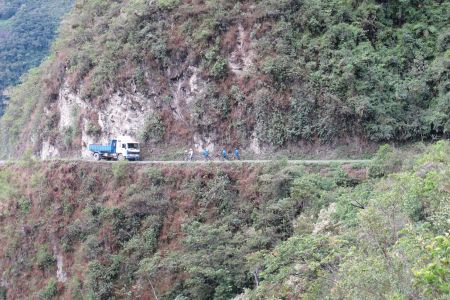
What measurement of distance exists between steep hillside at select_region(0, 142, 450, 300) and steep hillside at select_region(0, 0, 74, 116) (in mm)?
32257

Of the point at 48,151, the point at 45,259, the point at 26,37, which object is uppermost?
the point at 26,37

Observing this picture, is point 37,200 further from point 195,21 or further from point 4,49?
point 4,49

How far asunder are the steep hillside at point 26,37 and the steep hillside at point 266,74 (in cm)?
3437

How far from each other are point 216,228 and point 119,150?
35.4 feet

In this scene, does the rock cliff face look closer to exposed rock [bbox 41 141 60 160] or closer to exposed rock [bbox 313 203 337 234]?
exposed rock [bbox 41 141 60 160]

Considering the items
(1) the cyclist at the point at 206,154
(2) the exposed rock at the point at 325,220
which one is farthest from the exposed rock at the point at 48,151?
(2) the exposed rock at the point at 325,220

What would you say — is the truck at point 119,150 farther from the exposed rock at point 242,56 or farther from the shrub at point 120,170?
the exposed rock at point 242,56

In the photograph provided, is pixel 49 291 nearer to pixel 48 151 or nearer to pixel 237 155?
pixel 48 151

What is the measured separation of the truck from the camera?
31.6 metres

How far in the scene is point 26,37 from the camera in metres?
68.0

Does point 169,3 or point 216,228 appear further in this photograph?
point 169,3

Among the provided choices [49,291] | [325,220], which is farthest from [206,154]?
[49,291]

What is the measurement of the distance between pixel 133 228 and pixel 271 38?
1272cm

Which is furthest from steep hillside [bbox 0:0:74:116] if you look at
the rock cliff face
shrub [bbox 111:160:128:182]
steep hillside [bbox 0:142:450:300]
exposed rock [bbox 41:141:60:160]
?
shrub [bbox 111:160:128:182]
